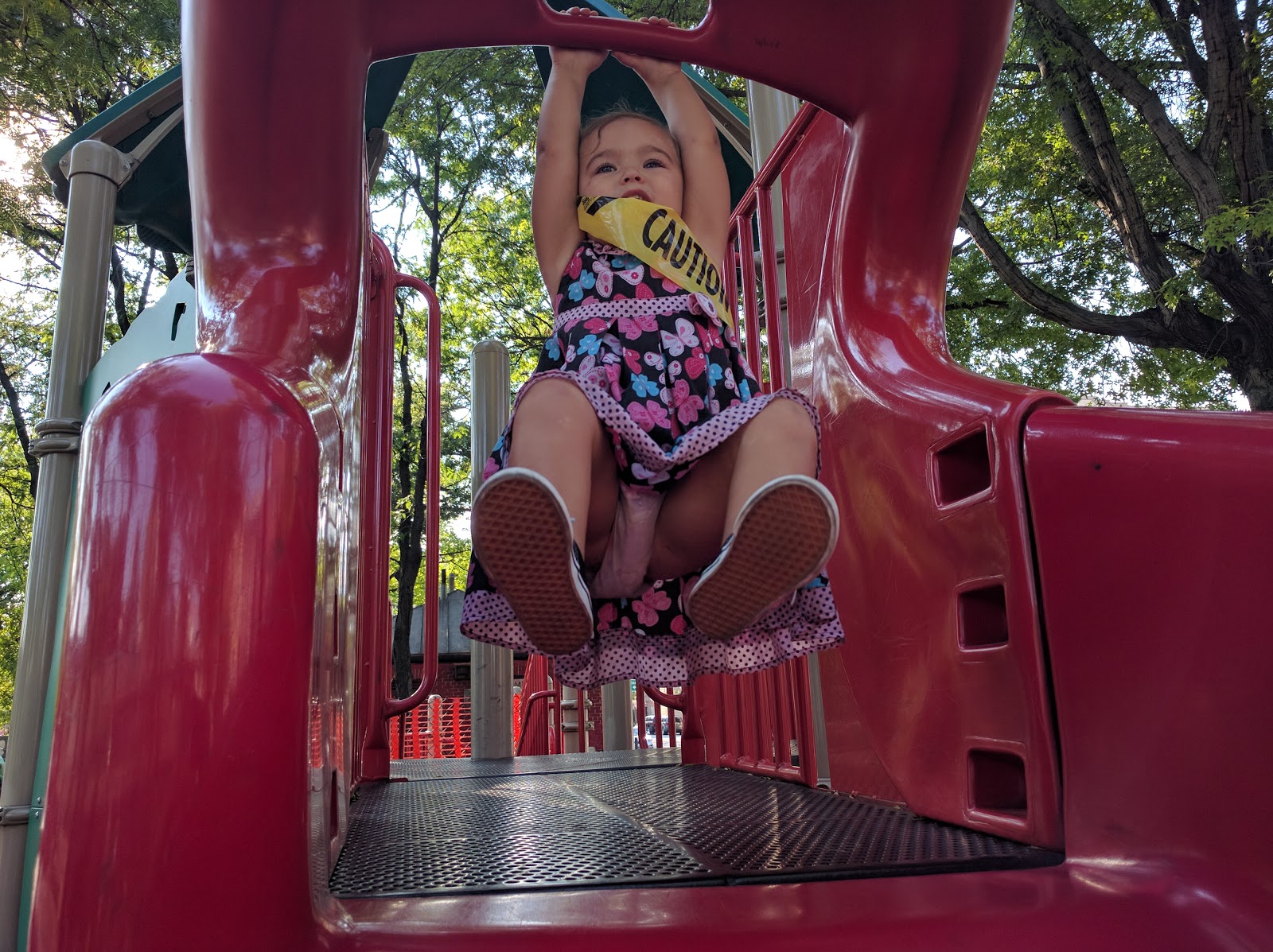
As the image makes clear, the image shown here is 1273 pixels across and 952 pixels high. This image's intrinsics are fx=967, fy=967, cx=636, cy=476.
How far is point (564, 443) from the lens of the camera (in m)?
1.27

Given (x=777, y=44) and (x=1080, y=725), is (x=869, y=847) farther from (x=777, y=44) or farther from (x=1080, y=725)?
(x=777, y=44)

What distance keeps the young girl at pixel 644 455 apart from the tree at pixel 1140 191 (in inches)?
192

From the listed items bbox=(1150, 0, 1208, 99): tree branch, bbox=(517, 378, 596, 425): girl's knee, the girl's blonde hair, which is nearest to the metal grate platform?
bbox=(517, 378, 596, 425): girl's knee

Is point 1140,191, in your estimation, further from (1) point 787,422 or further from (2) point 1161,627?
(2) point 1161,627

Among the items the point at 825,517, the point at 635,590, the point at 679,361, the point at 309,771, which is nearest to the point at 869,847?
the point at 825,517

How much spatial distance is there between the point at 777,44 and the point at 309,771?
3.76 feet

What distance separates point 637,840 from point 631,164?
1106 mm

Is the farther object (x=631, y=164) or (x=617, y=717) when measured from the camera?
(x=617, y=717)

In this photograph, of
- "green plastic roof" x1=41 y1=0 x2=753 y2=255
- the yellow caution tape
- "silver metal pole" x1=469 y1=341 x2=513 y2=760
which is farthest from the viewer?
"silver metal pole" x1=469 y1=341 x2=513 y2=760

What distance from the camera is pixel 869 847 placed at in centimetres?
111

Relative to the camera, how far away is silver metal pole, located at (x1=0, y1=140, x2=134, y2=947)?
243 centimetres

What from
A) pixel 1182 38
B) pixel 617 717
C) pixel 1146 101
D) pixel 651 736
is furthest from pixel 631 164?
pixel 651 736

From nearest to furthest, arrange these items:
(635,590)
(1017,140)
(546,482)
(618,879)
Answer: (618,879) → (546,482) → (635,590) → (1017,140)

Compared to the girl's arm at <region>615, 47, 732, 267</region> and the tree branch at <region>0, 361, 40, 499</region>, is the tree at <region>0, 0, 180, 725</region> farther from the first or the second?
the girl's arm at <region>615, 47, 732, 267</region>
